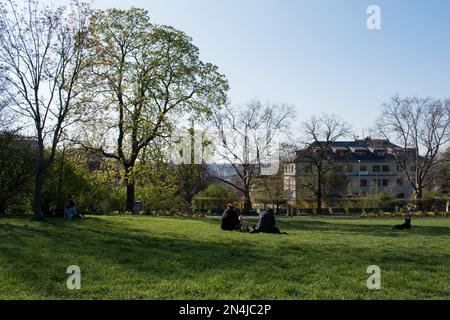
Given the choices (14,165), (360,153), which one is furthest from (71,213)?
(360,153)

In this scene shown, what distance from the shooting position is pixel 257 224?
1942cm

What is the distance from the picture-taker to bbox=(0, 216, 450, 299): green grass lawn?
7.49m

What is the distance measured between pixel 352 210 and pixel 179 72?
29473 millimetres

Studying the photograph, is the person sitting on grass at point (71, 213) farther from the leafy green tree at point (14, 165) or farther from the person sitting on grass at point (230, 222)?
the person sitting on grass at point (230, 222)

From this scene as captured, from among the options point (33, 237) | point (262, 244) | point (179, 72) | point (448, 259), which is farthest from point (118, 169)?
point (448, 259)

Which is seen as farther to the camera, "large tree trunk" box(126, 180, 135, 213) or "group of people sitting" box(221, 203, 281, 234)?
"large tree trunk" box(126, 180, 135, 213)

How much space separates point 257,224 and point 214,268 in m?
9.97

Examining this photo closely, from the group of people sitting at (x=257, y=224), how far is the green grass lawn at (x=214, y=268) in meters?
4.27

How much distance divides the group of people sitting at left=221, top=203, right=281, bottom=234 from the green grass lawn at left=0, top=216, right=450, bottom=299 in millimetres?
4268

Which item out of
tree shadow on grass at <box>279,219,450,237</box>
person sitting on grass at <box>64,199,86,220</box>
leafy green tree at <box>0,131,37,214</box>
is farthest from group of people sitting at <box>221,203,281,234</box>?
leafy green tree at <box>0,131,37,214</box>

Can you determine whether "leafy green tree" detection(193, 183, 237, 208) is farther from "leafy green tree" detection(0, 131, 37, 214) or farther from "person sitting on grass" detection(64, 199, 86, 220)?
"person sitting on grass" detection(64, 199, 86, 220)

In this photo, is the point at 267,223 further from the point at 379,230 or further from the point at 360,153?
the point at 360,153
